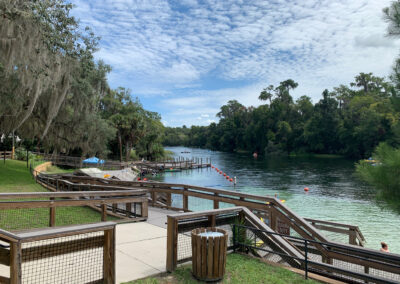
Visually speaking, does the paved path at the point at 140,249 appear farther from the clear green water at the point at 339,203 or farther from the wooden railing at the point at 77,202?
the clear green water at the point at 339,203

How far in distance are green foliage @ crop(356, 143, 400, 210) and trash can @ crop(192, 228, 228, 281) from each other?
2.26 m

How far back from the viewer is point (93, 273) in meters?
4.27

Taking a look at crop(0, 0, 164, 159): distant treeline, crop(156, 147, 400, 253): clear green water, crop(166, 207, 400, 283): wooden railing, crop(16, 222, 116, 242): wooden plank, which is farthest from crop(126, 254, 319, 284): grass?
crop(0, 0, 164, 159): distant treeline

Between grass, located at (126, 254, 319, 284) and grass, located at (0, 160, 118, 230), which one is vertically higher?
grass, located at (126, 254, 319, 284)

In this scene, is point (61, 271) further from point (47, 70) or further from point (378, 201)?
point (47, 70)

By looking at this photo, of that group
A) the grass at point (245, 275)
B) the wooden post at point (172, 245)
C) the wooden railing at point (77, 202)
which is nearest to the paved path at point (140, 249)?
the wooden post at point (172, 245)

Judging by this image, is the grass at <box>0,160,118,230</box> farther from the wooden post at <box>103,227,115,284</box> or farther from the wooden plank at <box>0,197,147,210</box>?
the wooden post at <box>103,227,115,284</box>

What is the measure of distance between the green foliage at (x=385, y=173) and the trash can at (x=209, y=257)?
2261mm

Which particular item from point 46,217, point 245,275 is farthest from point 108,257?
point 46,217

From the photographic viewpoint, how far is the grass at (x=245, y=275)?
180 inches

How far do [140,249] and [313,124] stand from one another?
314 ft

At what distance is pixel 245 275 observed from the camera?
478cm

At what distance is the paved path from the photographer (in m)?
4.89

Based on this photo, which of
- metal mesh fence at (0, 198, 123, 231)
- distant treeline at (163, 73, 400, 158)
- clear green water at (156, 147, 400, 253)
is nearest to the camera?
metal mesh fence at (0, 198, 123, 231)
